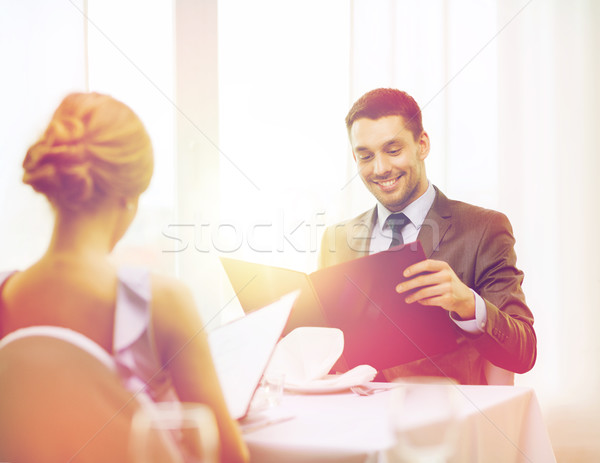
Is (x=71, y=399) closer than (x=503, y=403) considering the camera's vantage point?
Yes

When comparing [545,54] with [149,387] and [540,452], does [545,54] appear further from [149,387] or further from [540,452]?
[149,387]

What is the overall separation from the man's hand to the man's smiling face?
53 cm

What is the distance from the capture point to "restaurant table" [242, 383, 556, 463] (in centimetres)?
67

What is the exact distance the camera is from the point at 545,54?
192 cm

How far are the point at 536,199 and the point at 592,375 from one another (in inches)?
26.5

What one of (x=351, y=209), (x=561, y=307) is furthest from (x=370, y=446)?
(x=561, y=307)

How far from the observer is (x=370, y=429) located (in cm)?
73

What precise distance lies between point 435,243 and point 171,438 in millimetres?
1082

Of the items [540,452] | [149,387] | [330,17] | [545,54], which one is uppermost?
[330,17]

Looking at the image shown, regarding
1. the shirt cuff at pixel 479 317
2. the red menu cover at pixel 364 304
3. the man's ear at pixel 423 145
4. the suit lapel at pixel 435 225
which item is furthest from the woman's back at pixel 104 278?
the man's ear at pixel 423 145

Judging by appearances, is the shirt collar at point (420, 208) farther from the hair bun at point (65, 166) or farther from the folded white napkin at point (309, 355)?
the hair bun at point (65, 166)

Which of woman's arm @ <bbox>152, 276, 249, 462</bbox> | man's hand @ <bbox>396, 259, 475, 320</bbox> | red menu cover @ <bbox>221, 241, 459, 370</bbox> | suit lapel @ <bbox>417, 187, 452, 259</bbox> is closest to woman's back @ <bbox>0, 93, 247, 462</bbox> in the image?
woman's arm @ <bbox>152, 276, 249, 462</bbox>

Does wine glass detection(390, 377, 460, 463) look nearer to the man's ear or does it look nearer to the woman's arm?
the woman's arm

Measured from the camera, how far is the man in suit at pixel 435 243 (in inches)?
47.4
